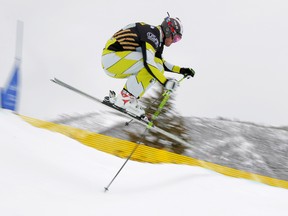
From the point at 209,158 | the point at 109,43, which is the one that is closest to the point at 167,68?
the point at 109,43

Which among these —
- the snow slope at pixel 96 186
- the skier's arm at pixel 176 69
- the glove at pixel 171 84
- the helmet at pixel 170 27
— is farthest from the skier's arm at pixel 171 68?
the snow slope at pixel 96 186

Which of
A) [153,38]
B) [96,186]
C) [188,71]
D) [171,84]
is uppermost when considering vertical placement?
[153,38]

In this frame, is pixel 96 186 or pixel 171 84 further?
pixel 171 84

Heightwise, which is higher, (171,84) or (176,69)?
(176,69)

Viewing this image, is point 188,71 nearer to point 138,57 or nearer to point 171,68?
point 171,68

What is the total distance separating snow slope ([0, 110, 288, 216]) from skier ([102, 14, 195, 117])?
2.67ft

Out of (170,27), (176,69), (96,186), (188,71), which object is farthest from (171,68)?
(96,186)

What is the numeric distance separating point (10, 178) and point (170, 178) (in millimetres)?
2125

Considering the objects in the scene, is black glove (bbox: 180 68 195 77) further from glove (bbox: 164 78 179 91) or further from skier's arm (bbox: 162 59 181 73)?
glove (bbox: 164 78 179 91)

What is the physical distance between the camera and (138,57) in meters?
3.90

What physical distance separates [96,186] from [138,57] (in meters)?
1.44

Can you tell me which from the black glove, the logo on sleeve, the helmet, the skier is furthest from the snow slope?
the helmet

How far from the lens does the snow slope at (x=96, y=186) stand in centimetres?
257

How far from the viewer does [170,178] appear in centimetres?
430
